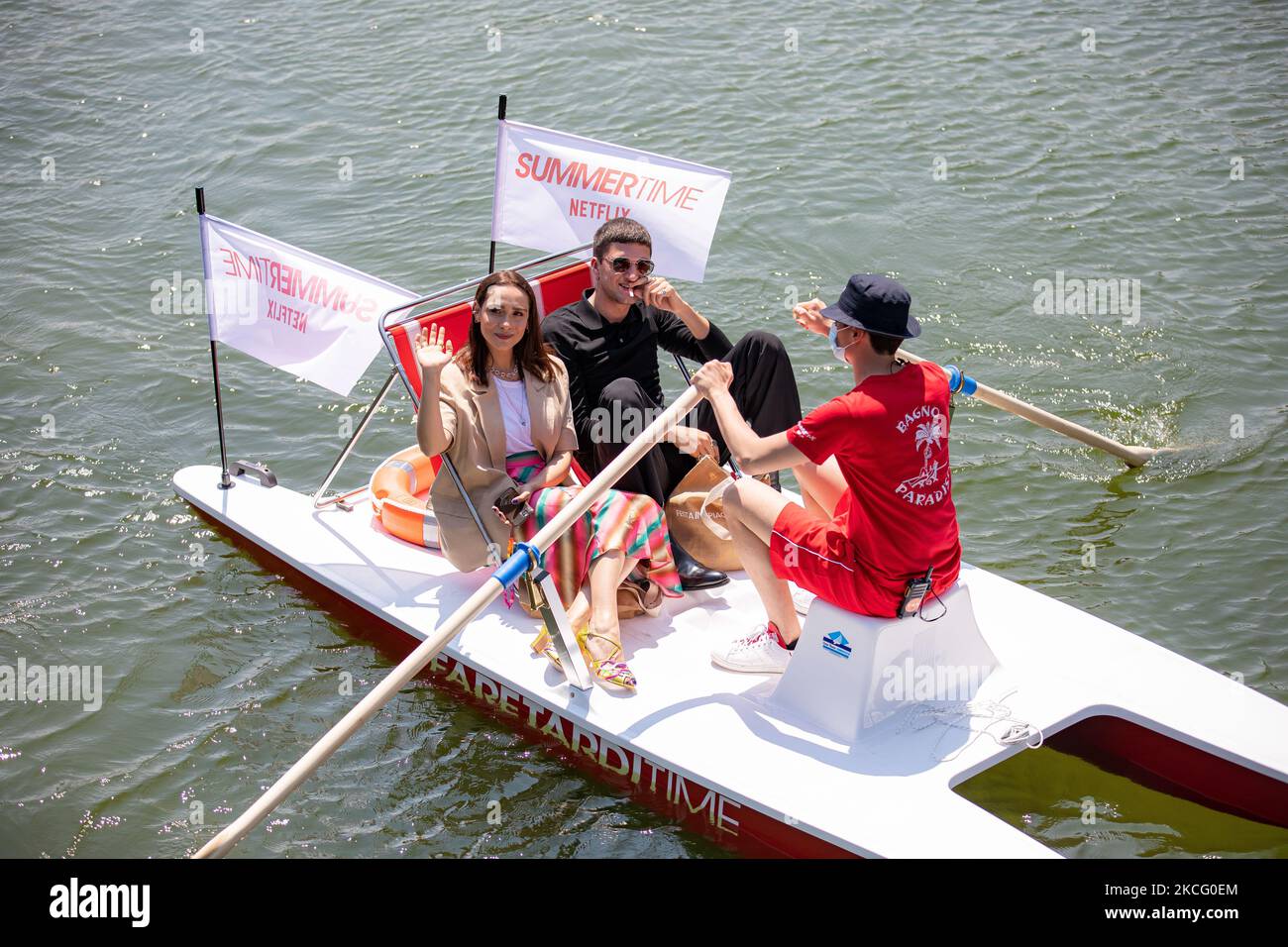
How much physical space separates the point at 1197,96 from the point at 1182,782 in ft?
31.4

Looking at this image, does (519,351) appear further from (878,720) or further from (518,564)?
(878,720)

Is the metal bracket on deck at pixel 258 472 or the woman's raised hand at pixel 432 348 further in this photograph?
the metal bracket on deck at pixel 258 472

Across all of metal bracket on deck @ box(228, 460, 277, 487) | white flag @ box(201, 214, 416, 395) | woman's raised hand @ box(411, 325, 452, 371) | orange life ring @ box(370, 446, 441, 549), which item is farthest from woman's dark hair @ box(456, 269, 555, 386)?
metal bracket on deck @ box(228, 460, 277, 487)

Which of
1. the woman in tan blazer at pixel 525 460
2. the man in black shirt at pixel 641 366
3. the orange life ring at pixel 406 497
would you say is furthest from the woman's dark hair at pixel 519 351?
the orange life ring at pixel 406 497

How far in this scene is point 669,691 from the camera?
570cm

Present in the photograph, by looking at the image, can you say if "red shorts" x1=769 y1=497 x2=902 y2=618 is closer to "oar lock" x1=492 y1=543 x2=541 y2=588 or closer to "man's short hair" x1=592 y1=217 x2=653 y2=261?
"oar lock" x1=492 y1=543 x2=541 y2=588

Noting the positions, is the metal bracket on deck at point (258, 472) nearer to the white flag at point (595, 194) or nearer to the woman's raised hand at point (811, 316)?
the white flag at point (595, 194)

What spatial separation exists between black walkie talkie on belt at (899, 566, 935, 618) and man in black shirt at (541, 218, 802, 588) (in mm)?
1383

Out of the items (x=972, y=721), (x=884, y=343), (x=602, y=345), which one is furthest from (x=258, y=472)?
(x=972, y=721)

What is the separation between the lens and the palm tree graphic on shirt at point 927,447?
502 centimetres

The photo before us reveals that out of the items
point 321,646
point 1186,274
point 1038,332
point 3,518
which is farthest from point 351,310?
point 1186,274

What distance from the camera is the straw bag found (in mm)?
6484

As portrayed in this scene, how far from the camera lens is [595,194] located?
23.8 ft
